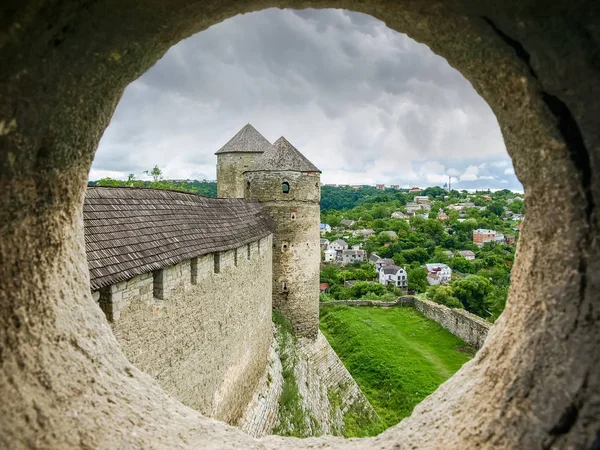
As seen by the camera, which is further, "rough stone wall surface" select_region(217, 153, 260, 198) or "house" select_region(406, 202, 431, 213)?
"house" select_region(406, 202, 431, 213)

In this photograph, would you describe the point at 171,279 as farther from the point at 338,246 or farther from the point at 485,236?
the point at 485,236

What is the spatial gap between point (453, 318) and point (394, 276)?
2518 centimetres

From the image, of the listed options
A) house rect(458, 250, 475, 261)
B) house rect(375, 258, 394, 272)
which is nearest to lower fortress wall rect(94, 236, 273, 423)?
house rect(375, 258, 394, 272)

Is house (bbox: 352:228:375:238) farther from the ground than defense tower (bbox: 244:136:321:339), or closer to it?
closer to it

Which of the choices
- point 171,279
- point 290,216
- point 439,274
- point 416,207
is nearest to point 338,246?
point 439,274

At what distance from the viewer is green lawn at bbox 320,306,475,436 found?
15.3 meters

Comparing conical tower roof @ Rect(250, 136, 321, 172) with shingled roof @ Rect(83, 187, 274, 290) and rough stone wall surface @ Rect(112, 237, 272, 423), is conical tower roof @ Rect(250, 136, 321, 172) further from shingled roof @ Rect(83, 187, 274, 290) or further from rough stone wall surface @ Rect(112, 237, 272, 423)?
shingled roof @ Rect(83, 187, 274, 290)

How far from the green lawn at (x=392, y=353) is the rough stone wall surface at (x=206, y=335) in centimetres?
530

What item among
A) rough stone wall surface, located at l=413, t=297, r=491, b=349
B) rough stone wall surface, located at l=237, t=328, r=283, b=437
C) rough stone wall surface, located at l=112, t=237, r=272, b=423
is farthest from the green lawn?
rough stone wall surface, located at l=112, t=237, r=272, b=423

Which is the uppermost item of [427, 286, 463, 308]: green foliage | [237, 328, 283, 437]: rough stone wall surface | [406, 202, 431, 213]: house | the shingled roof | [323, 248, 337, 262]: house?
the shingled roof

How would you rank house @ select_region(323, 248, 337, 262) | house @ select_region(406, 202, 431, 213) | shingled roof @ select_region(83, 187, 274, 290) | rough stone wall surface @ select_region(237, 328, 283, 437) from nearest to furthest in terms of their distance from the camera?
1. shingled roof @ select_region(83, 187, 274, 290)
2. rough stone wall surface @ select_region(237, 328, 283, 437)
3. house @ select_region(323, 248, 337, 262)
4. house @ select_region(406, 202, 431, 213)

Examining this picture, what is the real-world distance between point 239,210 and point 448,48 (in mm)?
9170

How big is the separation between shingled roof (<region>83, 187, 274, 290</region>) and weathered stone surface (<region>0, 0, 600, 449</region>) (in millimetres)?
2225

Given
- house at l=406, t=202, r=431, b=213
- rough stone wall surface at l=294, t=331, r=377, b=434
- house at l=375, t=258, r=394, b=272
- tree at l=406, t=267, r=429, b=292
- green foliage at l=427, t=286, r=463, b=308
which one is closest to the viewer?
rough stone wall surface at l=294, t=331, r=377, b=434
